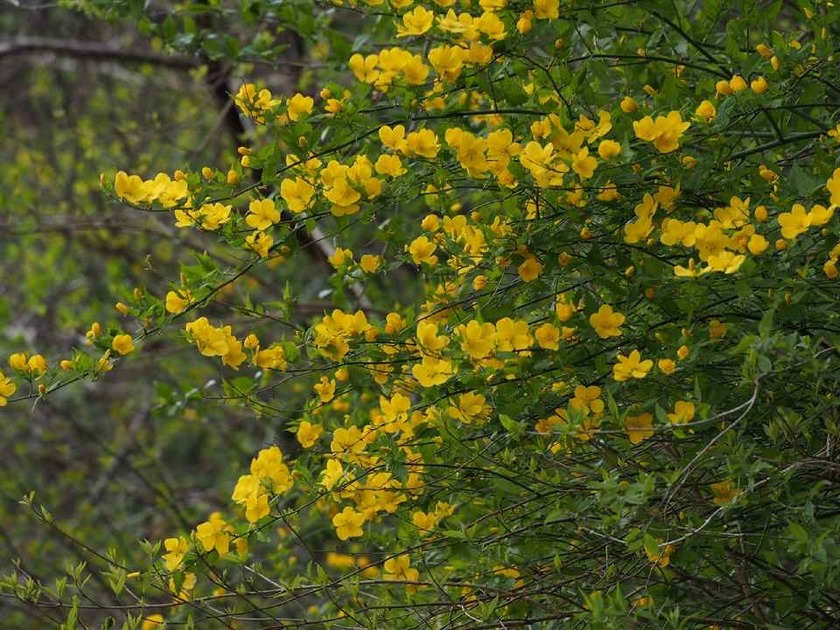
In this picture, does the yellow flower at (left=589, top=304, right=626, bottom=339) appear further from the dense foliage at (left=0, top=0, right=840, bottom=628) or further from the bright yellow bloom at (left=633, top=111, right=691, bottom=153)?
the bright yellow bloom at (left=633, top=111, right=691, bottom=153)

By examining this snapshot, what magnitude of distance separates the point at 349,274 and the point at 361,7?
18.2 inches

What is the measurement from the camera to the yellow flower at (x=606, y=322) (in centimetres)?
183

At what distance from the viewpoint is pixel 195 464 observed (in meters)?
7.12

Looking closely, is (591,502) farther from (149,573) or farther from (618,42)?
(618,42)

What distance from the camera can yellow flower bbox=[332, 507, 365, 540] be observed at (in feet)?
6.61

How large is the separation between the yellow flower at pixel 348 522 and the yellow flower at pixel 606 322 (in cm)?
52

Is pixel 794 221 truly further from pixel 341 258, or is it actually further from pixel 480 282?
pixel 341 258

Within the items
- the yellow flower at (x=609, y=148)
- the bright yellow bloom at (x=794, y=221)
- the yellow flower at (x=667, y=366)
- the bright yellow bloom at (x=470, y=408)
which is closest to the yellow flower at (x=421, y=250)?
the bright yellow bloom at (x=470, y=408)

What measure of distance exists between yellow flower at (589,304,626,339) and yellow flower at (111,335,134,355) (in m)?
0.73

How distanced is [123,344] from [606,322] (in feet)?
2.51

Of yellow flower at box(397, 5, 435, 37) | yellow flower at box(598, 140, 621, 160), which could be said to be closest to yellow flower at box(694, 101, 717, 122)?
yellow flower at box(598, 140, 621, 160)

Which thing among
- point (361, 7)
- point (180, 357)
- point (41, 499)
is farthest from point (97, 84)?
point (361, 7)

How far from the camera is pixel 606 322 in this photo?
1837mm

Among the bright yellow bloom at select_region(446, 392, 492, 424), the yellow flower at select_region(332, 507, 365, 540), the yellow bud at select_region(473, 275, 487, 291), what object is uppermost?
the yellow bud at select_region(473, 275, 487, 291)
